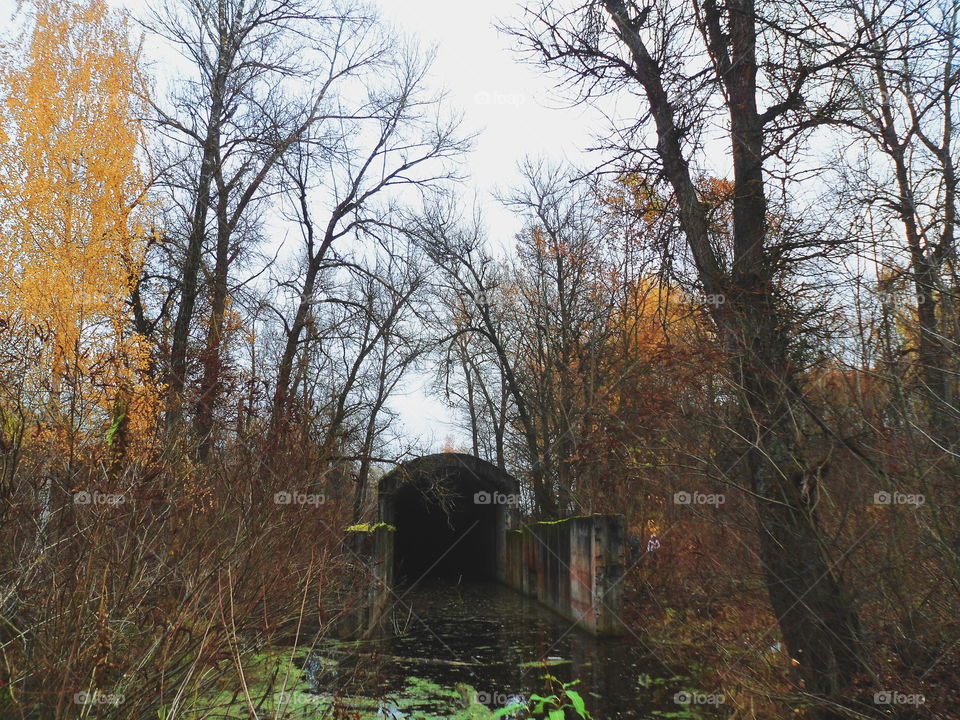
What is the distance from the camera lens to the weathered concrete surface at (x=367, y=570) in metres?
11.3

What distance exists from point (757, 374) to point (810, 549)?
1.45 m

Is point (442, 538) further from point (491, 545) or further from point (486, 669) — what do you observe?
point (486, 669)

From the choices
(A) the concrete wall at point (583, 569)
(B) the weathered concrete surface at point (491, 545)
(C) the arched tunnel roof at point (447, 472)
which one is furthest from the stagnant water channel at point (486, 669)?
(C) the arched tunnel roof at point (447, 472)

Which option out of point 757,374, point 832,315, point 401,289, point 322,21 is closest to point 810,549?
point 757,374

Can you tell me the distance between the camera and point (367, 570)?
10914mm

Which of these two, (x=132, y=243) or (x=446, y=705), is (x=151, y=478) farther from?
(x=132, y=243)

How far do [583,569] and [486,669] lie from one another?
374 centimetres

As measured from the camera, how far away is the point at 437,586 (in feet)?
75.5

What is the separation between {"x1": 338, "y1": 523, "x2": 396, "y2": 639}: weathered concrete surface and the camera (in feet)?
37.1

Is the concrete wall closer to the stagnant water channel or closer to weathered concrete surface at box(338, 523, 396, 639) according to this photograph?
the stagnant water channel

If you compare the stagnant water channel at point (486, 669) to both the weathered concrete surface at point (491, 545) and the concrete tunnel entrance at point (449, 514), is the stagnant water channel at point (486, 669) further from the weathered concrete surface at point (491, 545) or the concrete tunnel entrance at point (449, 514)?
the concrete tunnel entrance at point (449, 514)

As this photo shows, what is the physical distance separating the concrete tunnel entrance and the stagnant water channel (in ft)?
12.8

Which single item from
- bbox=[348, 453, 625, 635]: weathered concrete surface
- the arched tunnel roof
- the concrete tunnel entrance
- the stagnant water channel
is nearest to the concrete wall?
bbox=[348, 453, 625, 635]: weathered concrete surface

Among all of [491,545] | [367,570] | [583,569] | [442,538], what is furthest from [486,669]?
[442,538]
